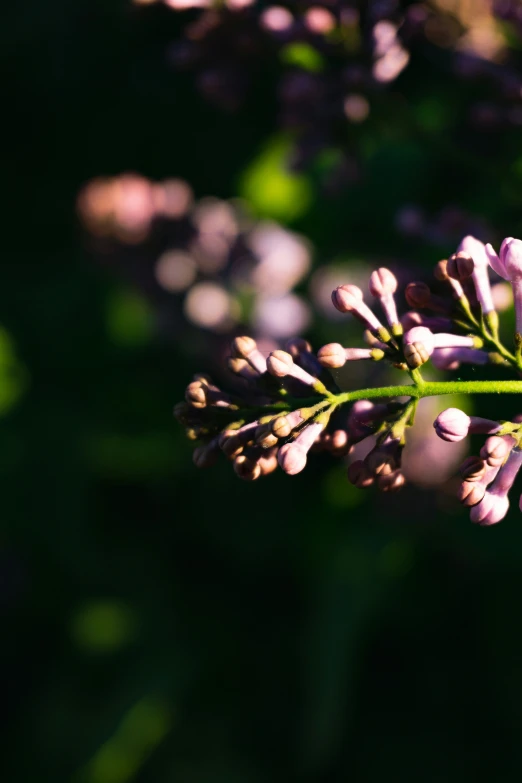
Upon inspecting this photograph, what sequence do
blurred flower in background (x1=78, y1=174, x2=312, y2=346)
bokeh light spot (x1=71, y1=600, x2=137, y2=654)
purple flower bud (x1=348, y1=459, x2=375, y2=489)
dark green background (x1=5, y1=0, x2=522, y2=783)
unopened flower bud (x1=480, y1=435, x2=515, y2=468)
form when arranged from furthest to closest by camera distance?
bokeh light spot (x1=71, y1=600, x2=137, y2=654)
blurred flower in background (x1=78, y1=174, x2=312, y2=346)
dark green background (x1=5, y1=0, x2=522, y2=783)
purple flower bud (x1=348, y1=459, x2=375, y2=489)
unopened flower bud (x1=480, y1=435, x2=515, y2=468)

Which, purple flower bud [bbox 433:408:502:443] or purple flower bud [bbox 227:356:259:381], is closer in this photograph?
purple flower bud [bbox 433:408:502:443]

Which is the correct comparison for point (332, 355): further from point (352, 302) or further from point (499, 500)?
point (499, 500)

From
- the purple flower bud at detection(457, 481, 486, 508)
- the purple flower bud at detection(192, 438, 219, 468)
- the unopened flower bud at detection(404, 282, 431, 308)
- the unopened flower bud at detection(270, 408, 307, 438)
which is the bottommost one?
the purple flower bud at detection(192, 438, 219, 468)

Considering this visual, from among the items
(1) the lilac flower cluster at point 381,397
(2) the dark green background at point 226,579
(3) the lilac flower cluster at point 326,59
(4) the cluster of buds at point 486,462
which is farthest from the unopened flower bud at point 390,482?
(2) the dark green background at point 226,579

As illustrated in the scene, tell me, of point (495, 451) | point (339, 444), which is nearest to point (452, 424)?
point (495, 451)

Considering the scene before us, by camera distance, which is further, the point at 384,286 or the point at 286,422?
the point at 384,286

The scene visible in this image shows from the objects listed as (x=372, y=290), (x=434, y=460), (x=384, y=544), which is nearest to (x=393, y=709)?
(x=384, y=544)

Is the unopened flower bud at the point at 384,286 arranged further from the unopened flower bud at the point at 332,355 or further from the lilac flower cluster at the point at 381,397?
the unopened flower bud at the point at 332,355

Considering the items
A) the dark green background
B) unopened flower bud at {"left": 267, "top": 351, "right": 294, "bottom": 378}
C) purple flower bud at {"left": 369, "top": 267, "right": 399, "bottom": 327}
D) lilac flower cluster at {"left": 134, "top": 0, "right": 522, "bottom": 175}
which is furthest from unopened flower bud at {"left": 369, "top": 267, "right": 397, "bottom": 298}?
the dark green background

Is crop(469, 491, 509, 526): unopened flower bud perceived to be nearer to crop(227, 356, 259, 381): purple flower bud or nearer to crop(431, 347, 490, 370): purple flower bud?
crop(431, 347, 490, 370): purple flower bud
